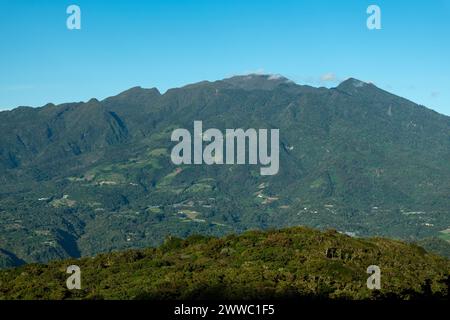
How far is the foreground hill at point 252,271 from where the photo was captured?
65.1m

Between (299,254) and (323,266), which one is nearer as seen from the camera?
(323,266)

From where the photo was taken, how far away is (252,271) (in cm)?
7131

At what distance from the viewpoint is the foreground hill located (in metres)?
65.1

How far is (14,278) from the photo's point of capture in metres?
80.8

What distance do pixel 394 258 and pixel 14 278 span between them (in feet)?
151

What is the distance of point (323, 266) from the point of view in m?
74.5
